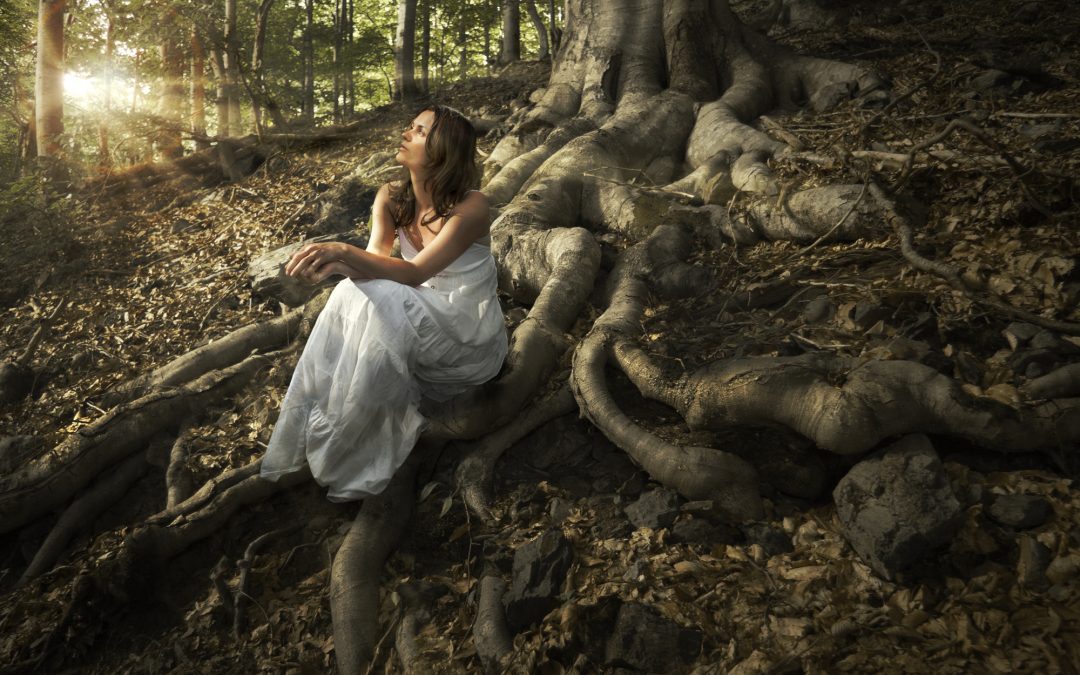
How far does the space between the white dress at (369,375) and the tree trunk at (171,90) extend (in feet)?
23.0

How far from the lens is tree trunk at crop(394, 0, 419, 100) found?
10.4 m

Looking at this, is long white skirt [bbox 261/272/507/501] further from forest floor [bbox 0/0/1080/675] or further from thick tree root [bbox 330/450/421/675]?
forest floor [bbox 0/0/1080/675]

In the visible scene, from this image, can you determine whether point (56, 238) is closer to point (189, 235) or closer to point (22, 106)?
point (189, 235)

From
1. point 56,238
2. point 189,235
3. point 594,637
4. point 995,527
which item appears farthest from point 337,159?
point 995,527

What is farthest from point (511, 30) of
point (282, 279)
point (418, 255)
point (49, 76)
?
point (418, 255)

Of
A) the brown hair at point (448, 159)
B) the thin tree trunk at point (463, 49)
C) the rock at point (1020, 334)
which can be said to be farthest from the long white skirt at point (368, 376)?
the thin tree trunk at point (463, 49)

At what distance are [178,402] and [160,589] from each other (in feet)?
4.62

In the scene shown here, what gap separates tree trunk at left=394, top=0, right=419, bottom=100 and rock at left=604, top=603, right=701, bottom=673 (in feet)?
33.9

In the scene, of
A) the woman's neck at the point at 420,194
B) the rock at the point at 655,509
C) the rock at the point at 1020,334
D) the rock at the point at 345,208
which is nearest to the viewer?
the rock at the point at 655,509

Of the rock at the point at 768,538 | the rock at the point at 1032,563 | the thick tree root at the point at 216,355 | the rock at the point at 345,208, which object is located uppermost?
the rock at the point at 345,208

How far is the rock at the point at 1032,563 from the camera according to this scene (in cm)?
229

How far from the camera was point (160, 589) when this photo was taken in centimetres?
344

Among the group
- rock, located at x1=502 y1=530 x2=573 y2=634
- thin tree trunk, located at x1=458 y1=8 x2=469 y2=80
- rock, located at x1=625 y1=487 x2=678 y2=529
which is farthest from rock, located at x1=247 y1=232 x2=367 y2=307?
thin tree trunk, located at x1=458 y1=8 x2=469 y2=80

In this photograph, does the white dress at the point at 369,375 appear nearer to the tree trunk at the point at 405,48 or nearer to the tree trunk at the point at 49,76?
the tree trunk at the point at 405,48
